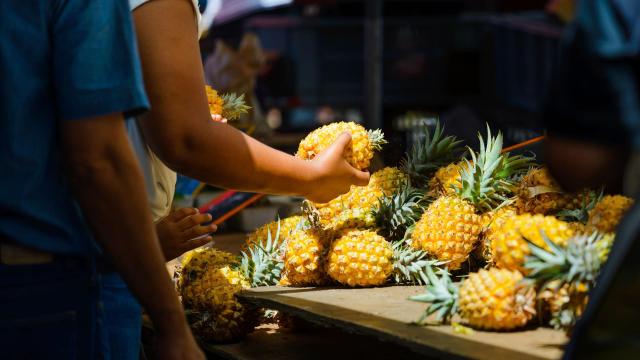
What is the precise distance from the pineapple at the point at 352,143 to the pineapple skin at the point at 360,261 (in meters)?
0.26

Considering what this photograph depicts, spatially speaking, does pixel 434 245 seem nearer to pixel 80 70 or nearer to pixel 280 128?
pixel 80 70

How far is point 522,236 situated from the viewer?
8.54 feet

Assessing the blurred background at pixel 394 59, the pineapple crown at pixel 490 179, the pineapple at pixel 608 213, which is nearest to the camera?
the pineapple at pixel 608 213

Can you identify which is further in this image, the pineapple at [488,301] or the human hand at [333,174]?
the human hand at [333,174]

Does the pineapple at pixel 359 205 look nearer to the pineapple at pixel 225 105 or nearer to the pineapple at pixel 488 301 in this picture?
the pineapple at pixel 225 105

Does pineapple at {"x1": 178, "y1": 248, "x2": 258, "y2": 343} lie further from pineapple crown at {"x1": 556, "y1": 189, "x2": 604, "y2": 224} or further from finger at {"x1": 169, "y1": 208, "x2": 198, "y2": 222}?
pineapple crown at {"x1": 556, "y1": 189, "x2": 604, "y2": 224}

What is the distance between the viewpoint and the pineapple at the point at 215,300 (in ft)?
10.6

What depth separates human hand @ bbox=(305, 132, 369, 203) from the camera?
2.92m

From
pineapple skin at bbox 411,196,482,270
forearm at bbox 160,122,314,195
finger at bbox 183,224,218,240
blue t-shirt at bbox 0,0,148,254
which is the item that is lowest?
pineapple skin at bbox 411,196,482,270

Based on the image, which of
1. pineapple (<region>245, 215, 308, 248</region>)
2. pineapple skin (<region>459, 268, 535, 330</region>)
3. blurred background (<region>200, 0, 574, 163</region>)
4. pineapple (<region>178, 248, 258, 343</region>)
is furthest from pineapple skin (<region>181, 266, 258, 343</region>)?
blurred background (<region>200, 0, 574, 163</region>)

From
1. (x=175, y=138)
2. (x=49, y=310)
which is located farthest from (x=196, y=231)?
(x=49, y=310)

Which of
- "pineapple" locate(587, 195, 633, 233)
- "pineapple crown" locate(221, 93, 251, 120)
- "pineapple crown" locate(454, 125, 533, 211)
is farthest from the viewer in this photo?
"pineapple crown" locate(221, 93, 251, 120)

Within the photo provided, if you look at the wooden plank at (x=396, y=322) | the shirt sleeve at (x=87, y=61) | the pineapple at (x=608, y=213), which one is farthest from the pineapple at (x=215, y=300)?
the shirt sleeve at (x=87, y=61)

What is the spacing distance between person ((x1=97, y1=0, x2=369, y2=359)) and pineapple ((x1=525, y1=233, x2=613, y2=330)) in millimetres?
784
